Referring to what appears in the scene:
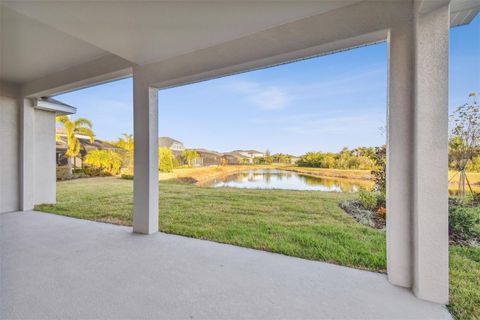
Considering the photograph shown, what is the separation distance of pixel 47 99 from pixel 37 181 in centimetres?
206

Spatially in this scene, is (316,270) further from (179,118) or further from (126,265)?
(179,118)

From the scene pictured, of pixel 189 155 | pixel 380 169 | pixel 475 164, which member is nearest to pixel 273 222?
pixel 380 169

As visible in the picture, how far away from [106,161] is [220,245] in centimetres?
715

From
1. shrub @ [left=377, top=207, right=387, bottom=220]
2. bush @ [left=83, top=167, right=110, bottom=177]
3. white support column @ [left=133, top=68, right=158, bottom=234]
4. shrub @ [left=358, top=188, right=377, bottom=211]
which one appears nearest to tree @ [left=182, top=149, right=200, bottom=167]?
white support column @ [left=133, top=68, right=158, bottom=234]

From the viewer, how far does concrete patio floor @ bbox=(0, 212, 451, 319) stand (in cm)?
169

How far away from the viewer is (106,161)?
27.1ft

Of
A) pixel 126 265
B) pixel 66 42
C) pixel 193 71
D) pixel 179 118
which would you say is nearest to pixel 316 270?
pixel 126 265

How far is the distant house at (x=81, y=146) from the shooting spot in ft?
26.9

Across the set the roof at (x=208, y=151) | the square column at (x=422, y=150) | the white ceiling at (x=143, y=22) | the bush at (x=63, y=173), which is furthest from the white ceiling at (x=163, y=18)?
the bush at (x=63, y=173)

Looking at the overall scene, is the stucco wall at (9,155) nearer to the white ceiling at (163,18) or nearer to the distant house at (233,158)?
the white ceiling at (163,18)

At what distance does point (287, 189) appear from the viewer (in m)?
4.93

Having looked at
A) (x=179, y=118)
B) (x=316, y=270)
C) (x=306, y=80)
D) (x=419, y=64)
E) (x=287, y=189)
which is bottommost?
(x=316, y=270)

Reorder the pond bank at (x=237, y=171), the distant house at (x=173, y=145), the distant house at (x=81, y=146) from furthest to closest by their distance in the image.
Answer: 1. the distant house at (x=81, y=146)
2. the distant house at (x=173, y=145)
3. the pond bank at (x=237, y=171)

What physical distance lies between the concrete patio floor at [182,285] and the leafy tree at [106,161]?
211 inches
